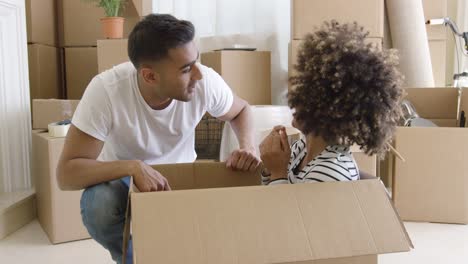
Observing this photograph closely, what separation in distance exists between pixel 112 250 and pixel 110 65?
Result: 1181mm

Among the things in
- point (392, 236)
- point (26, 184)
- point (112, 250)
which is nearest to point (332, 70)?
point (392, 236)

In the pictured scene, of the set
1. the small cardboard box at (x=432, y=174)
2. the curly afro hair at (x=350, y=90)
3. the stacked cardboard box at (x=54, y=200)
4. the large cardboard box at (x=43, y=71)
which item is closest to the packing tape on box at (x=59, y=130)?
the stacked cardboard box at (x=54, y=200)

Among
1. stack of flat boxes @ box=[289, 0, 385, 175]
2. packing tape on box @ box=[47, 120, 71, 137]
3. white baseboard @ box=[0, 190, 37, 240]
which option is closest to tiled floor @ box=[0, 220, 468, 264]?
white baseboard @ box=[0, 190, 37, 240]

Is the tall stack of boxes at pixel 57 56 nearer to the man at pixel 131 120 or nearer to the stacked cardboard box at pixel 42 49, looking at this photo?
the stacked cardboard box at pixel 42 49

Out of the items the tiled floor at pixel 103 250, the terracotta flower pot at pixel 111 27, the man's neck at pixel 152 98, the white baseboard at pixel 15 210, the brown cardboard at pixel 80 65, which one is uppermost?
the terracotta flower pot at pixel 111 27

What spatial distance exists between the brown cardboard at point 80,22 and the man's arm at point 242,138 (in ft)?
4.20

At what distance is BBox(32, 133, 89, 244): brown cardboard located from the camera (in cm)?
187

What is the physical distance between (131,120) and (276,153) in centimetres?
40

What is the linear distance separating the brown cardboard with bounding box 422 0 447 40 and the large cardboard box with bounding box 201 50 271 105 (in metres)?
0.93

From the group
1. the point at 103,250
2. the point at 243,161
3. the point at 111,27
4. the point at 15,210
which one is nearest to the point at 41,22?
the point at 111,27

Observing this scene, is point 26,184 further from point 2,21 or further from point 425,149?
point 425,149

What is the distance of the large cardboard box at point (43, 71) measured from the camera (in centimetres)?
250

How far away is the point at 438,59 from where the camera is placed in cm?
263

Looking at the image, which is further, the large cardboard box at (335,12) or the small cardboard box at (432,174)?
the large cardboard box at (335,12)
